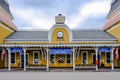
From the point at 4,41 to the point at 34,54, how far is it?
458 cm

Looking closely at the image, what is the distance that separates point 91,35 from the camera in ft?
132

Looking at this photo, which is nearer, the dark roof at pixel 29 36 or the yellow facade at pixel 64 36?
the yellow facade at pixel 64 36

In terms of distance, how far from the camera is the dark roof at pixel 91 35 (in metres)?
38.2

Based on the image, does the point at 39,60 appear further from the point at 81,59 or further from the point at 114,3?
the point at 114,3

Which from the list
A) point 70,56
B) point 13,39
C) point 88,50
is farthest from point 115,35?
point 13,39

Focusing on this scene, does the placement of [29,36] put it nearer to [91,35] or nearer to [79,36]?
[79,36]

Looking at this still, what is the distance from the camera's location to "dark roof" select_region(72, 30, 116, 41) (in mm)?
38156

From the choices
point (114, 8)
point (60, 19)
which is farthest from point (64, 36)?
point (114, 8)

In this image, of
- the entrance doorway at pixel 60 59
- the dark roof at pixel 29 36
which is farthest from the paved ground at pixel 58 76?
the dark roof at pixel 29 36

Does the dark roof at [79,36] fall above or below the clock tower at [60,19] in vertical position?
below

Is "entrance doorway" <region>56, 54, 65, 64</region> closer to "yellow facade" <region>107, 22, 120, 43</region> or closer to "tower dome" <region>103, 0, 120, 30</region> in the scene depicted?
"yellow facade" <region>107, 22, 120, 43</region>

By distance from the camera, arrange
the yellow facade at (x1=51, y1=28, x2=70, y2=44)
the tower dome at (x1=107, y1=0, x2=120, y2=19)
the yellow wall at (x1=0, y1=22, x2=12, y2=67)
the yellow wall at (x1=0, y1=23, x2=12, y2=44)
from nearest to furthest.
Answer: the yellow wall at (x1=0, y1=22, x2=12, y2=67) → the yellow wall at (x1=0, y1=23, x2=12, y2=44) → the yellow facade at (x1=51, y1=28, x2=70, y2=44) → the tower dome at (x1=107, y1=0, x2=120, y2=19)

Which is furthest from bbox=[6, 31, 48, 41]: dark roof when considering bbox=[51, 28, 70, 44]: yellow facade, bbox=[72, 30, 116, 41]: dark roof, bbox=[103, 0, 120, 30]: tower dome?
bbox=[103, 0, 120, 30]: tower dome

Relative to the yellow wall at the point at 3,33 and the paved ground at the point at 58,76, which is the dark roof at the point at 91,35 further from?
the paved ground at the point at 58,76
